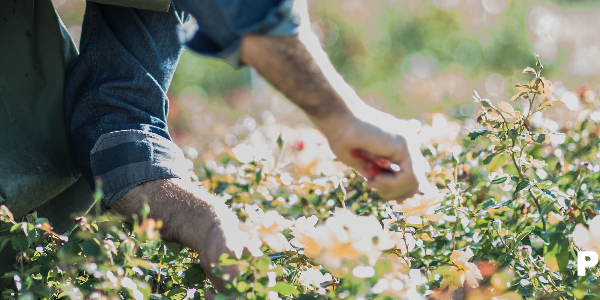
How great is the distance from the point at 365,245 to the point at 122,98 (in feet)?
2.60

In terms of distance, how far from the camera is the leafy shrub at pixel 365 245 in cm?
80

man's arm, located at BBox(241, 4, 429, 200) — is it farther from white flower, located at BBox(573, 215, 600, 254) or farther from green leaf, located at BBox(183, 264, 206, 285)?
green leaf, located at BBox(183, 264, 206, 285)

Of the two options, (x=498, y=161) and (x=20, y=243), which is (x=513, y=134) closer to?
(x=498, y=161)

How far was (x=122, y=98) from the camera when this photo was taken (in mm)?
1312

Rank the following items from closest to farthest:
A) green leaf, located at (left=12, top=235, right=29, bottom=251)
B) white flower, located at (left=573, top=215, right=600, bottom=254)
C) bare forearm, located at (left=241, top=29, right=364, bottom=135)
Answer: white flower, located at (left=573, top=215, right=600, bottom=254), bare forearm, located at (left=241, top=29, right=364, bottom=135), green leaf, located at (left=12, top=235, right=29, bottom=251)

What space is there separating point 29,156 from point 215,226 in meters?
0.49

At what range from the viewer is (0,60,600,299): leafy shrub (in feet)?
2.61

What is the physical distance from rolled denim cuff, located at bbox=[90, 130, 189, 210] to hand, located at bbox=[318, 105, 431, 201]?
18.0 inches

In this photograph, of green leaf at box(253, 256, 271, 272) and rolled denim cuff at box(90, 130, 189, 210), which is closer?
green leaf at box(253, 256, 271, 272)

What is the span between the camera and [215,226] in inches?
43.0

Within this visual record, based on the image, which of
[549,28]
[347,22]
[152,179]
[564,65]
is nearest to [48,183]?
[152,179]

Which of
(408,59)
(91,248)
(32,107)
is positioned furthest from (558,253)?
(408,59)

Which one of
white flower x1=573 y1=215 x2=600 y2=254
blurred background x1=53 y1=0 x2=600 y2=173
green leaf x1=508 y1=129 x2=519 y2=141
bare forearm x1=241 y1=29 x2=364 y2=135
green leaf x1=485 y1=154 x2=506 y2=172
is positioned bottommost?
blurred background x1=53 y1=0 x2=600 y2=173

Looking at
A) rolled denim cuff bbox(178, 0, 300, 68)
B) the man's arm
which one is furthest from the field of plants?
rolled denim cuff bbox(178, 0, 300, 68)
